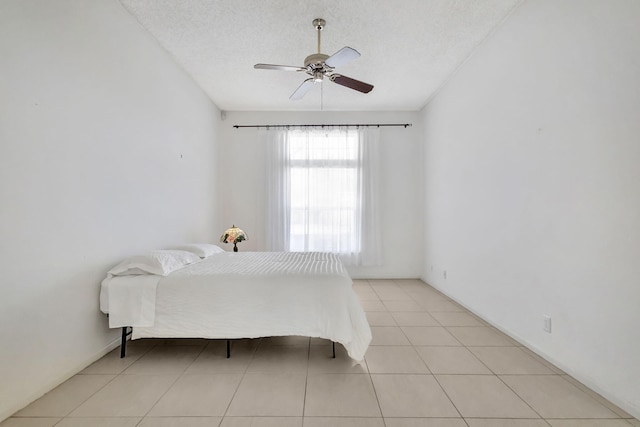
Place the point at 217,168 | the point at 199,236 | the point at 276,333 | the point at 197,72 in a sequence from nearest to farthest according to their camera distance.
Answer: the point at 276,333 < the point at 197,72 < the point at 199,236 < the point at 217,168

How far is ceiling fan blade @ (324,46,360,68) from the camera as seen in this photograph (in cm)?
230

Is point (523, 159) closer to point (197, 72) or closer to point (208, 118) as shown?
point (197, 72)

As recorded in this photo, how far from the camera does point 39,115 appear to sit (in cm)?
187

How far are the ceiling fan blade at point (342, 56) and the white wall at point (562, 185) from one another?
147 cm

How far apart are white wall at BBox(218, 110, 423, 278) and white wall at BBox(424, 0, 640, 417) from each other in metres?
1.70

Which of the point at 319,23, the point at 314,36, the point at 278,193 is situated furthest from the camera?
the point at 278,193

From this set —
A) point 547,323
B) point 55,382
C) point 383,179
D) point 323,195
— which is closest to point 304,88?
point 323,195

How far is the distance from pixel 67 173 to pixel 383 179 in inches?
168

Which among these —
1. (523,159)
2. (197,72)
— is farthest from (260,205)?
(523,159)

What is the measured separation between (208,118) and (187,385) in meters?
3.83

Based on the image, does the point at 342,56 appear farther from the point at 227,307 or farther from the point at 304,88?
the point at 227,307

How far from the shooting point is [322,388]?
1.96 metres

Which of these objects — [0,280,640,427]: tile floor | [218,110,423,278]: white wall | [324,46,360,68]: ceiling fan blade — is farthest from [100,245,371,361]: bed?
[218,110,423,278]: white wall

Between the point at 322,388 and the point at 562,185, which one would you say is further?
the point at 562,185
